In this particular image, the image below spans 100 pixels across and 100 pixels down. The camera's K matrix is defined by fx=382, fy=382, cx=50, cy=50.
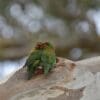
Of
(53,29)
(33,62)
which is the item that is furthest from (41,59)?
(53,29)

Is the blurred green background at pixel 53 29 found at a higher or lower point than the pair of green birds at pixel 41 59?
higher

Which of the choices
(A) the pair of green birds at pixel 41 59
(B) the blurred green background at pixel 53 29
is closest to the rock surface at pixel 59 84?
(A) the pair of green birds at pixel 41 59

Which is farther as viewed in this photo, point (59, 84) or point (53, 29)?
point (53, 29)

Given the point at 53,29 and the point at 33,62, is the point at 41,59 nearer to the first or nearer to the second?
the point at 33,62

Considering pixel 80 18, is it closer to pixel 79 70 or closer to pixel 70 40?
pixel 70 40

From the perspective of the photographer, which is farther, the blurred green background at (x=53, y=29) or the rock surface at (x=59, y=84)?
the blurred green background at (x=53, y=29)

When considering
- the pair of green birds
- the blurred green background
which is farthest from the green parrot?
the blurred green background

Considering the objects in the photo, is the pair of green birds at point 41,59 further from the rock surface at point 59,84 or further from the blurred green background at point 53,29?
the blurred green background at point 53,29
